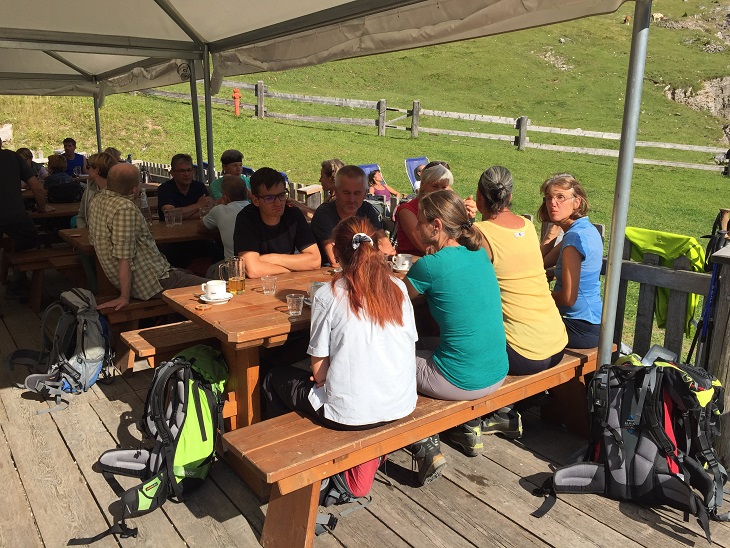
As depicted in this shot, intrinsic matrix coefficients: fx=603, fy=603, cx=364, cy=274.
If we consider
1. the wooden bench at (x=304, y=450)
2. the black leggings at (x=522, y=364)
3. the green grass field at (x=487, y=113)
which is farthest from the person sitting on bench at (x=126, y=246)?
the green grass field at (x=487, y=113)

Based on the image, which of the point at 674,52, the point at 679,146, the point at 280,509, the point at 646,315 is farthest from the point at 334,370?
the point at 674,52

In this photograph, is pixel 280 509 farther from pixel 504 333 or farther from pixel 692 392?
pixel 692 392

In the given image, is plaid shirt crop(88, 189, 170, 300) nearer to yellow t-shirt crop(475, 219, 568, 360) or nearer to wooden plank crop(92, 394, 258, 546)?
wooden plank crop(92, 394, 258, 546)

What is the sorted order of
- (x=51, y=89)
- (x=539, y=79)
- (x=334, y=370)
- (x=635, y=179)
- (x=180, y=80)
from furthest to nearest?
(x=539, y=79), (x=635, y=179), (x=51, y=89), (x=180, y=80), (x=334, y=370)

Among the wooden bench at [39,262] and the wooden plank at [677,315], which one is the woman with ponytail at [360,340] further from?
the wooden bench at [39,262]

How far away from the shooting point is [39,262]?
499 centimetres

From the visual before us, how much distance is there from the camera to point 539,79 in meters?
30.8

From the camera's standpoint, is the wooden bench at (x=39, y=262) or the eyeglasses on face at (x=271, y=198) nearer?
the eyeglasses on face at (x=271, y=198)

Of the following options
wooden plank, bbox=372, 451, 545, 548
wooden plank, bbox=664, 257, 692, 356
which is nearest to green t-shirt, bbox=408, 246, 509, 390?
wooden plank, bbox=372, 451, 545, 548

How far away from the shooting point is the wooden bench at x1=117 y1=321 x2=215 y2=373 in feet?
9.90

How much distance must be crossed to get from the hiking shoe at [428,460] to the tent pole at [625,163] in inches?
36.9

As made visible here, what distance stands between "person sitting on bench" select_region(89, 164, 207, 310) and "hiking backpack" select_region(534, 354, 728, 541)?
253 centimetres

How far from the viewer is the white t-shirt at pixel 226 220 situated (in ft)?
13.8

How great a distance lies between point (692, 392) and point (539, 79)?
3104cm
